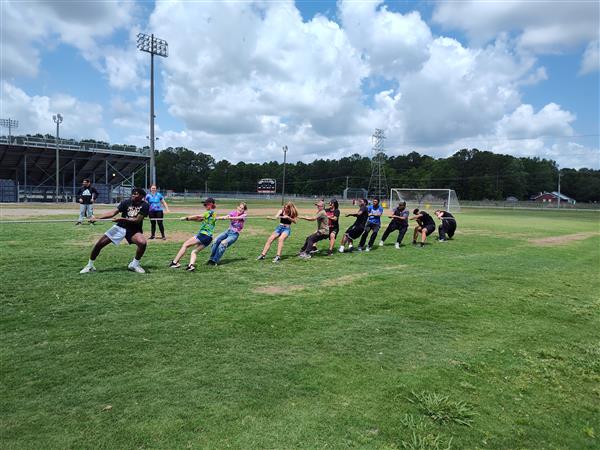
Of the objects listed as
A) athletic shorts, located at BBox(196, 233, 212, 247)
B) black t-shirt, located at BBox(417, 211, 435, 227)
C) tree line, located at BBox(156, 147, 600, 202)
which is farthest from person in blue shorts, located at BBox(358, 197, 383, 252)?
tree line, located at BBox(156, 147, 600, 202)

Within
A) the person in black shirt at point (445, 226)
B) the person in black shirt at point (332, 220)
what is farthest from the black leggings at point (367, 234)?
the person in black shirt at point (445, 226)

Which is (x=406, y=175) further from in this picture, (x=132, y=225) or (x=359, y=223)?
(x=132, y=225)

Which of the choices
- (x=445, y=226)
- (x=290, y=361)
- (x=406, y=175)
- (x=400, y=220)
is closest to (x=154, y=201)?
(x=400, y=220)

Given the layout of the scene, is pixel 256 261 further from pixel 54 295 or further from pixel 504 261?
pixel 504 261

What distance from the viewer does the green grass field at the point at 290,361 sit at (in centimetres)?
360

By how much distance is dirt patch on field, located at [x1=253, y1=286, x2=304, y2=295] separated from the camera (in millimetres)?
7953

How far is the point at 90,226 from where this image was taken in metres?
18.2

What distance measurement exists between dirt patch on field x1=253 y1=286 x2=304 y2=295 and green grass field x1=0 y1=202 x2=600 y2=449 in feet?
0.12

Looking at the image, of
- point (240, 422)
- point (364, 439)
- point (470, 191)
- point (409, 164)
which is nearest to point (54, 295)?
point (240, 422)

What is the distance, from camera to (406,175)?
14362cm

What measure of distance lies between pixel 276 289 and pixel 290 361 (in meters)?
3.40

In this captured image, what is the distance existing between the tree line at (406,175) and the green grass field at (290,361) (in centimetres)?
11852

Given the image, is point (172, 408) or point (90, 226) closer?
point (172, 408)

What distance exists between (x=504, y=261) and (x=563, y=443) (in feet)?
33.3
